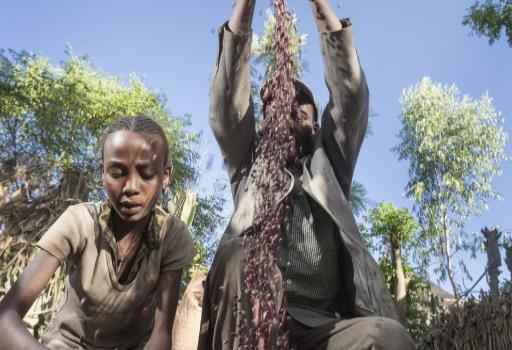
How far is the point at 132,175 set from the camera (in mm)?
1788

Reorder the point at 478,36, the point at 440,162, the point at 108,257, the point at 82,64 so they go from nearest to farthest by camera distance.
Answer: the point at 108,257, the point at 478,36, the point at 82,64, the point at 440,162

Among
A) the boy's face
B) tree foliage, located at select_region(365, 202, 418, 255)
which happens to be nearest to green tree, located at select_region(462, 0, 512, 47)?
tree foliage, located at select_region(365, 202, 418, 255)

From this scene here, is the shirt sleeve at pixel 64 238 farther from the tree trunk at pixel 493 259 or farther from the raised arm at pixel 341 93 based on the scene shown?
the tree trunk at pixel 493 259

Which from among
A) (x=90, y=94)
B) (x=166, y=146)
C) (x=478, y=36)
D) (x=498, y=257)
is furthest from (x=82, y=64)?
(x=166, y=146)

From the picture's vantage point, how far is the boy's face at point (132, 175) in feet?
5.85

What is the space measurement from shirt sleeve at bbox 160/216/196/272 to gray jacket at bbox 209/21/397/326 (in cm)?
21

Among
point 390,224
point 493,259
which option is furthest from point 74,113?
point 493,259

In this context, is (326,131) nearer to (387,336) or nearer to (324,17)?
(324,17)

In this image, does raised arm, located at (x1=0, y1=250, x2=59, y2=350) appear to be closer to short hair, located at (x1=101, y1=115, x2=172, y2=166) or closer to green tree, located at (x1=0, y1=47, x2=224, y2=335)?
short hair, located at (x1=101, y1=115, x2=172, y2=166)

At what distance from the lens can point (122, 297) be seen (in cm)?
186

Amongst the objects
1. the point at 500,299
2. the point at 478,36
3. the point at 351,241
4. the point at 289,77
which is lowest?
the point at 351,241

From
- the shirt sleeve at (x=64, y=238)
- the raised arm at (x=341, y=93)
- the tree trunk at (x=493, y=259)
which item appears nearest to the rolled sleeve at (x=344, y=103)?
the raised arm at (x=341, y=93)

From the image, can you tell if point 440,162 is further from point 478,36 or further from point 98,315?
point 98,315

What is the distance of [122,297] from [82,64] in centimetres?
1514
